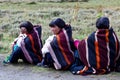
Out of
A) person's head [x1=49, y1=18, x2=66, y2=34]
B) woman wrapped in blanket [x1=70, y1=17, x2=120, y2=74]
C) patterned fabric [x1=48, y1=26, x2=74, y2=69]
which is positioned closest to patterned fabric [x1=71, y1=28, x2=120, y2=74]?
woman wrapped in blanket [x1=70, y1=17, x2=120, y2=74]

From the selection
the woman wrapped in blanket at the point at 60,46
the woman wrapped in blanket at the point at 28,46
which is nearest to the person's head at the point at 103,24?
the woman wrapped in blanket at the point at 60,46

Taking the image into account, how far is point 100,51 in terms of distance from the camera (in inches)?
276

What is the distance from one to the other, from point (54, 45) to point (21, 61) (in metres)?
1.17

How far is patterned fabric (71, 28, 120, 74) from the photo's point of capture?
6.96 m

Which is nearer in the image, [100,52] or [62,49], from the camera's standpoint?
[100,52]

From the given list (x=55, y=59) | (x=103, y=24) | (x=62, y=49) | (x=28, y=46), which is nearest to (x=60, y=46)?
(x=62, y=49)

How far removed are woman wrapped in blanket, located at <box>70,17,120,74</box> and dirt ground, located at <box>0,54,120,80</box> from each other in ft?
0.54

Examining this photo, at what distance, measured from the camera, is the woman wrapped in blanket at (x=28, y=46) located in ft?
25.3

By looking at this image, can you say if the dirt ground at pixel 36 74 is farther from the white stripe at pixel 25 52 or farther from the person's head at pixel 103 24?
the person's head at pixel 103 24

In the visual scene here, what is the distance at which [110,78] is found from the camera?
266 inches

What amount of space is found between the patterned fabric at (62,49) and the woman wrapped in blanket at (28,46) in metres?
0.62

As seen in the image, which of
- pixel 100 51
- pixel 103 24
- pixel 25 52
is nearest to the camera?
pixel 103 24

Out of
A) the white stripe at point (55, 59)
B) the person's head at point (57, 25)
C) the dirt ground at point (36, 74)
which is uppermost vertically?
the person's head at point (57, 25)

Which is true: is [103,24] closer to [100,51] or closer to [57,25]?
[100,51]
